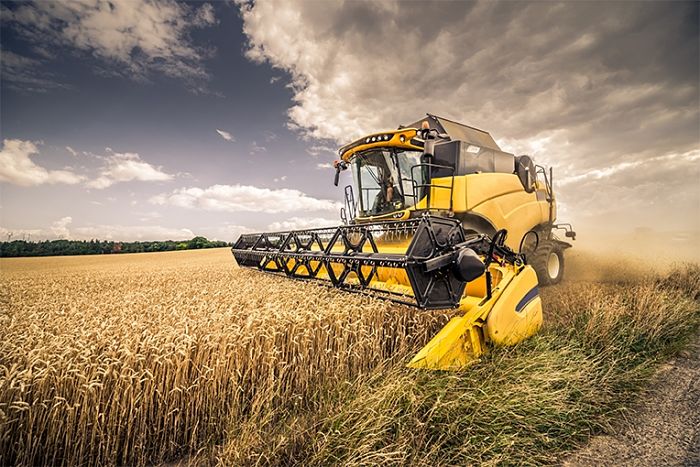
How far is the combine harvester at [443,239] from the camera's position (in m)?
2.95

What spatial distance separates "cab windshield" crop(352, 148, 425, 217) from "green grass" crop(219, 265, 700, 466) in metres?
3.14

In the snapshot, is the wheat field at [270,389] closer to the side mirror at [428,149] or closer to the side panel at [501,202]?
the side panel at [501,202]

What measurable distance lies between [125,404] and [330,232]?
9.78 feet

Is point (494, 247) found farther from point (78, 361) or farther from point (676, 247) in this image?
point (676, 247)

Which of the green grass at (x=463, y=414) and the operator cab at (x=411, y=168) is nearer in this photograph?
the green grass at (x=463, y=414)

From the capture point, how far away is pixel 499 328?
10.6 ft

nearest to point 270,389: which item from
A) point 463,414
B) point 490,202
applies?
point 463,414

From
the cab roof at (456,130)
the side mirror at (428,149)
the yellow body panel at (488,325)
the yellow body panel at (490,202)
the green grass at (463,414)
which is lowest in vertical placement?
the green grass at (463,414)

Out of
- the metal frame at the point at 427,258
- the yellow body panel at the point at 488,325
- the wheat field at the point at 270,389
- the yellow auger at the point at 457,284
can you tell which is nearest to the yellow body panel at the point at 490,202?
the yellow auger at the point at 457,284

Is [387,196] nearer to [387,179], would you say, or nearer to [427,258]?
[387,179]

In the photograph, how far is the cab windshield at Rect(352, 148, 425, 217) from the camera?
588 cm

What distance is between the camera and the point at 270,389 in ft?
7.98

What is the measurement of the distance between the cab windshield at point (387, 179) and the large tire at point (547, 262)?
10.1 ft

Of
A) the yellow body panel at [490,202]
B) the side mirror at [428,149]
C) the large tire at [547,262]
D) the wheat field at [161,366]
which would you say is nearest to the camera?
the wheat field at [161,366]
